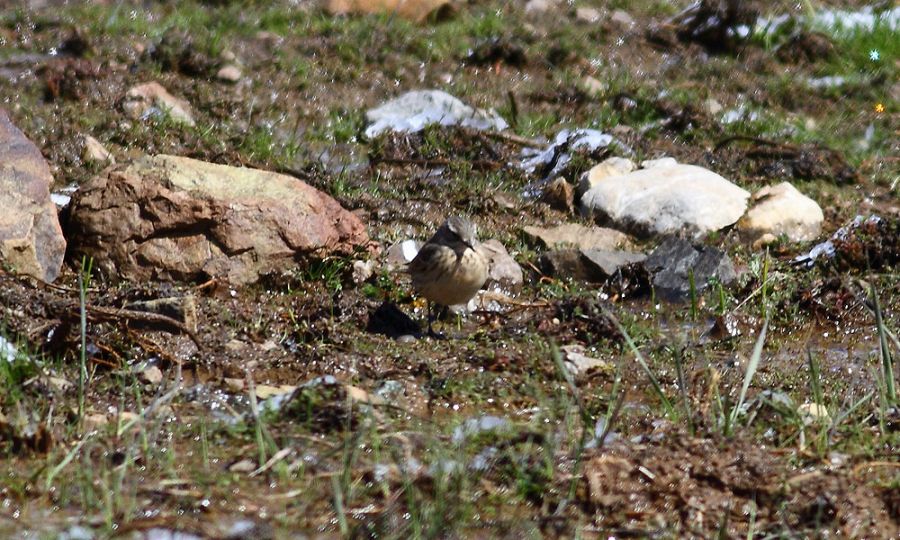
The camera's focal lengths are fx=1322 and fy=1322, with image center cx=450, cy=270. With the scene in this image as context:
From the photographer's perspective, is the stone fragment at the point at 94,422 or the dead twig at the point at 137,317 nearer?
the stone fragment at the point at 94,422

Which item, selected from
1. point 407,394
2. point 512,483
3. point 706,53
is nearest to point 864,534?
point 512,483

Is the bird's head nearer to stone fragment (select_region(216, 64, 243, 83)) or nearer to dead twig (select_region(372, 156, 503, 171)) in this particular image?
dead twig (select_region(372, 156, 503, 171))

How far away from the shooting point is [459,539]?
4.09 m

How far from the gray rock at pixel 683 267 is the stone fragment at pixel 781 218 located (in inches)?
30.6

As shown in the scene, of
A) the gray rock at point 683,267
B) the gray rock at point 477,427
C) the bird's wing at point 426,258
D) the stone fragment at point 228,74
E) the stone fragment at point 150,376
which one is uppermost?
the gray rock at point 477,427

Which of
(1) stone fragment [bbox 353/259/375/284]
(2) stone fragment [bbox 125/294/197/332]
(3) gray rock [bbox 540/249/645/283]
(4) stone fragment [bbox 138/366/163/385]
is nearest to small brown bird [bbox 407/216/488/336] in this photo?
(1) stone fragment [bbox 353/259/375/284]

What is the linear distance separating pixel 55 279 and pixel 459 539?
11.1 ft

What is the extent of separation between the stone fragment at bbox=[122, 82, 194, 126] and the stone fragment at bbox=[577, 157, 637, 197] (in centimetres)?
268

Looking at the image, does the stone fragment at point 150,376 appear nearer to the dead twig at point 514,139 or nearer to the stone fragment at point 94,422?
the stone fragment at point 94,422

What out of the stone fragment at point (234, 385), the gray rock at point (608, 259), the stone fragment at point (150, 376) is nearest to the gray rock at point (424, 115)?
the gray rock at point (608, 259)

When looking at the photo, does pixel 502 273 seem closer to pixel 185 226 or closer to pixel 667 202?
pixel 667 202

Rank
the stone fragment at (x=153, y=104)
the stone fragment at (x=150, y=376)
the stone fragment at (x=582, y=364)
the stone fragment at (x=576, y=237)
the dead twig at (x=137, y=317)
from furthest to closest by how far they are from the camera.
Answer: the stone fragment at (x=153, y=104)
the stone fragment at (x=576, y=237)
the stone fragment at (x=582, y=364)
the dead twig at (x=137, y=317)
the stone fragment at (x=150, y=376)

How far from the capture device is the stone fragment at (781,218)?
8.27 meters

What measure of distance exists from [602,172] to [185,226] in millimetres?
2936
